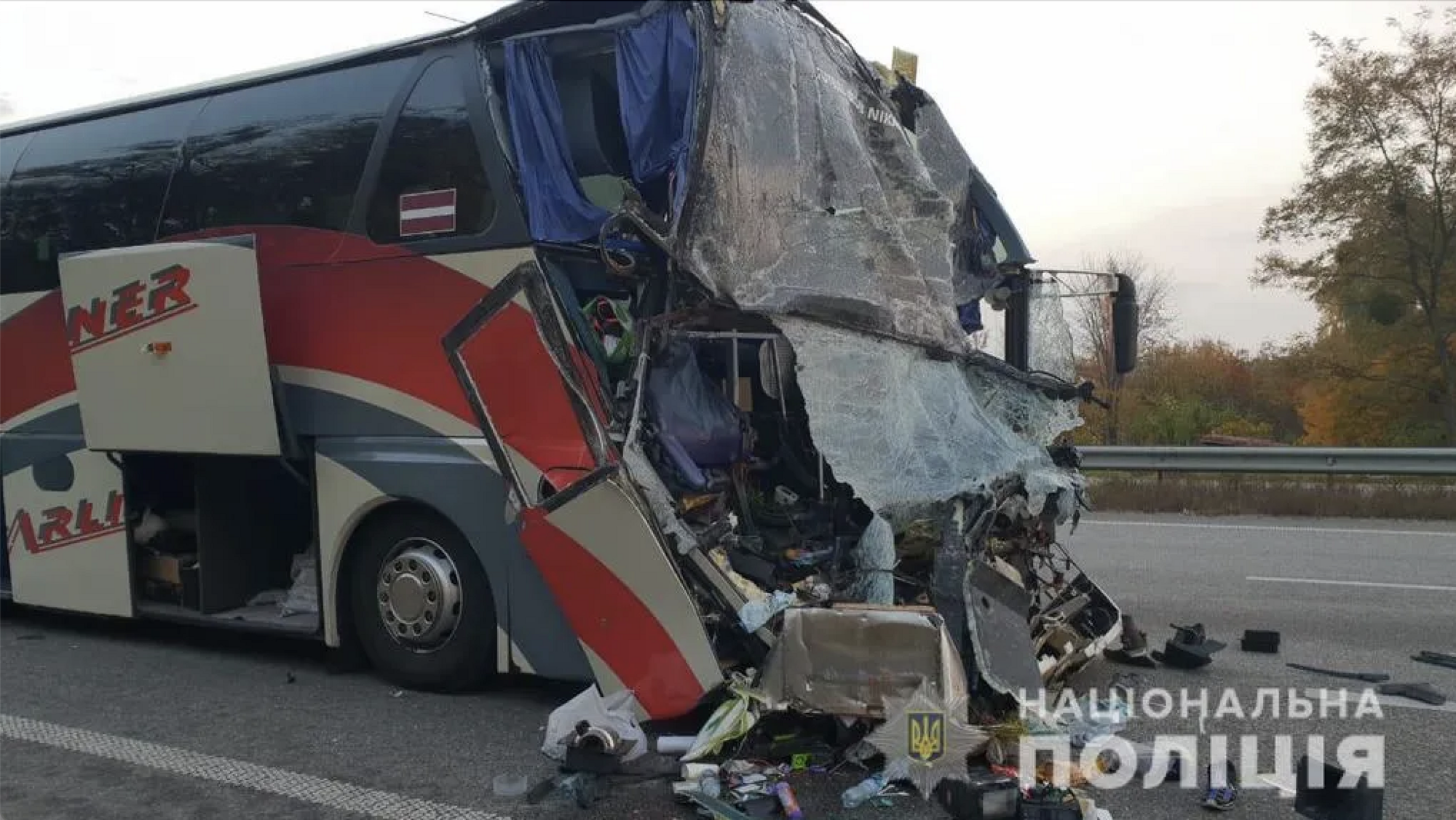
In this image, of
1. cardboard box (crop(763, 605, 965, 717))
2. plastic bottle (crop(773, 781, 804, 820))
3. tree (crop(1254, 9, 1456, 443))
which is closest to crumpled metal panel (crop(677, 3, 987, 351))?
cardboard box (crop(763, 605, 965, 717))

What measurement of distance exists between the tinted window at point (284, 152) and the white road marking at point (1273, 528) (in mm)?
8931

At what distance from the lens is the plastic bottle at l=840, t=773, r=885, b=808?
3658mm

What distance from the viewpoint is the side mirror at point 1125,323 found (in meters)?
6.36

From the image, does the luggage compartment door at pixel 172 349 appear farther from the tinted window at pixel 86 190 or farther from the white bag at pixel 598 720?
the white bag at pixel 598 720

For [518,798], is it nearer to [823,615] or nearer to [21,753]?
[823,615]

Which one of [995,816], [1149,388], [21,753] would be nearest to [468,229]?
[21,753]

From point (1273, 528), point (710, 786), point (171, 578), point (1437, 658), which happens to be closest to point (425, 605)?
point (710, 786)

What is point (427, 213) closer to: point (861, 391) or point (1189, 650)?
point (861, 391)

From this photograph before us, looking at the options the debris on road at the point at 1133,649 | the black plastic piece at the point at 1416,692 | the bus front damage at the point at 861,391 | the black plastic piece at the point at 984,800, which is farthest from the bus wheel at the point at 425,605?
the black plastic piece at the point at 1416,692

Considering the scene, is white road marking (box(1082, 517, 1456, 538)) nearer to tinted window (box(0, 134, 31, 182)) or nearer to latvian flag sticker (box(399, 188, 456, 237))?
latvian flag sticker (box(399, 188, 456, 237))

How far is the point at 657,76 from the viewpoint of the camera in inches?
184

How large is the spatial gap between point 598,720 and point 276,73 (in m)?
3.96

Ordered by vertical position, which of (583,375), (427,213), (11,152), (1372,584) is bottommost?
(1372,584)

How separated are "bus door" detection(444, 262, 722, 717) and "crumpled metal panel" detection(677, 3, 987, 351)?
2.43ft
